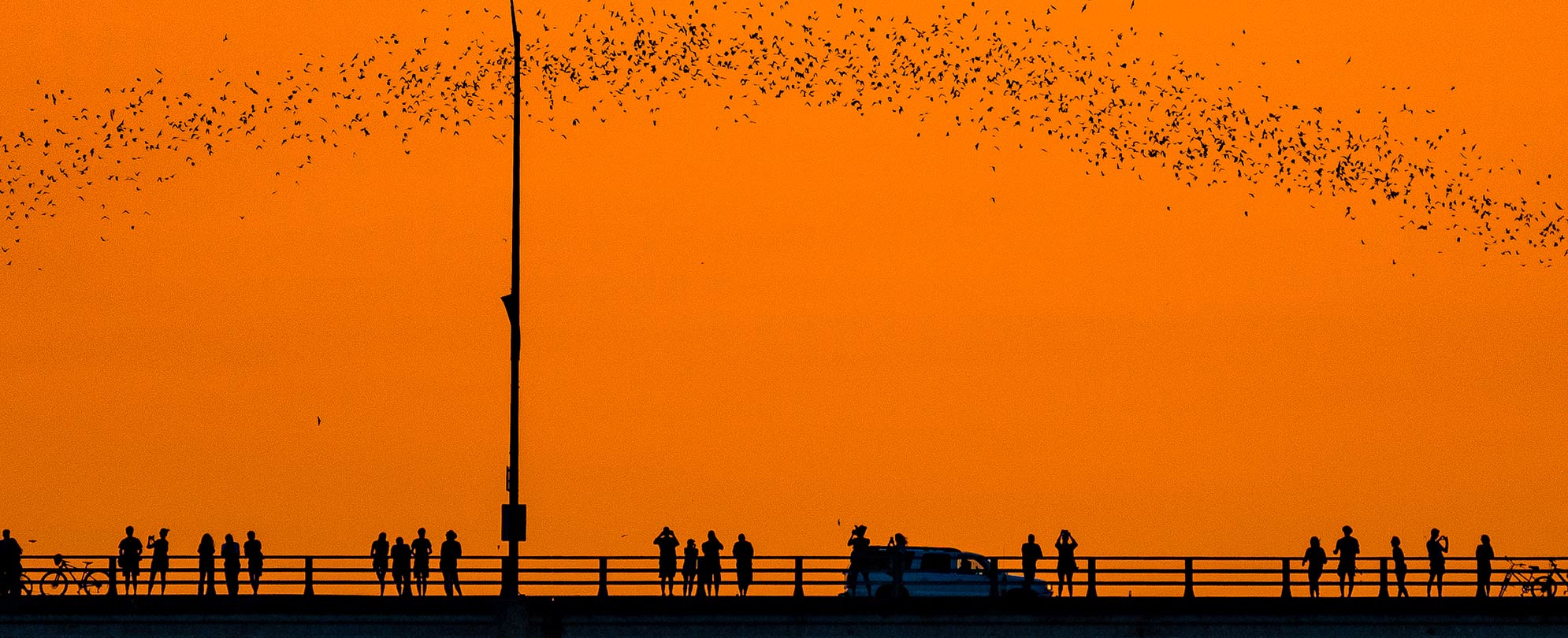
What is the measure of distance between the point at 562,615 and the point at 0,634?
781cm

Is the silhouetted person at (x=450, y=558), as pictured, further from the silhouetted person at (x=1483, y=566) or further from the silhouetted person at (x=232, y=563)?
the silhouetted person at (x=1483, y=566)

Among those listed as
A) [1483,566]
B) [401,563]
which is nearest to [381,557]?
[401,563]

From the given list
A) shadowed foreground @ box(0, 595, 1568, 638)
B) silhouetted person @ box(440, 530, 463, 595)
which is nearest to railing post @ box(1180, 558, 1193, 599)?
shadowed foreground @ box(0, 595, 1568, 638)

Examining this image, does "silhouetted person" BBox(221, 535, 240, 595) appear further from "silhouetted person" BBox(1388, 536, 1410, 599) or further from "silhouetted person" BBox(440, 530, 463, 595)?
"silhouetted person" BBox(1388, 536, 1410, 599)

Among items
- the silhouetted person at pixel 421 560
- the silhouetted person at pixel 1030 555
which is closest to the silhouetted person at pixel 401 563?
the silhouetted person at pixel 421 560

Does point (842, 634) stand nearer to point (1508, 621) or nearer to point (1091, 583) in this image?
point (1091, 583)

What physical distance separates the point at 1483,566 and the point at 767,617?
11538 millimetres

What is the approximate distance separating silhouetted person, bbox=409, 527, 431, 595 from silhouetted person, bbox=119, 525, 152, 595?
158 inches

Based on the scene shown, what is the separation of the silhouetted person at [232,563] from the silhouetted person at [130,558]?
1.26m

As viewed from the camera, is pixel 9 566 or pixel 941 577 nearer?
pixel 9 566

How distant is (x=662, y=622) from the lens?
3856 cm

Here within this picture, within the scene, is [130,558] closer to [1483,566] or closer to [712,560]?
[712,560]

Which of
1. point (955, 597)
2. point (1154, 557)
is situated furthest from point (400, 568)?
point (1154, 557)

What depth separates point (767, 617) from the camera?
127 feet
